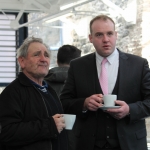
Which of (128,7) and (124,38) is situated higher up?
(128,7)

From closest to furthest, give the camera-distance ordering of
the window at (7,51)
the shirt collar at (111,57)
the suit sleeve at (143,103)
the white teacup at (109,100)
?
the white teacup at (109,100)
the suit sleeve at (143,103)
the shirt collar at (111,57)
the window at (7,51)

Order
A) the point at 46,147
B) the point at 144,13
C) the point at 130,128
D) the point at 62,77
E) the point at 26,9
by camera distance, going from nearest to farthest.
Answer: the point at 46,147, the point at 130,128, the point at 62,77, the point at 26,9, the point at 144,13

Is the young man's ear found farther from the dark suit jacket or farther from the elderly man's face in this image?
the dark suit jacket

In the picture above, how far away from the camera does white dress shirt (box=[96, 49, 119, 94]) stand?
1.74 m

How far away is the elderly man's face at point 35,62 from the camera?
1604mm

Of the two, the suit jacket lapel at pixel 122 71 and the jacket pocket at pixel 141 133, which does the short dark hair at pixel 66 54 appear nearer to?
the suit jacket lapel at pixel 122 71

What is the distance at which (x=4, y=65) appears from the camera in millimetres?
4949

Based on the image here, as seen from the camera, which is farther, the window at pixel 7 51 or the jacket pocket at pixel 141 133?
the window at pixel 7 51

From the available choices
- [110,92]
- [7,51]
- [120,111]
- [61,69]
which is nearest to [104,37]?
[110,92]

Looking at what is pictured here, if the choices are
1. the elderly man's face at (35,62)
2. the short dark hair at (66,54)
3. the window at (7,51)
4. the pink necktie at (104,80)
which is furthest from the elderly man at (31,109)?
the window at (7,51)

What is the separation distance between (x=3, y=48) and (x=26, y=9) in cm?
86

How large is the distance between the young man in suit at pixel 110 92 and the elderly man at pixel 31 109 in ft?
0.50

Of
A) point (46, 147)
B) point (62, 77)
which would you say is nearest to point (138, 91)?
point (46, 147)

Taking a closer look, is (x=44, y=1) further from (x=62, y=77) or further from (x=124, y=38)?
(x=62, y=77)
